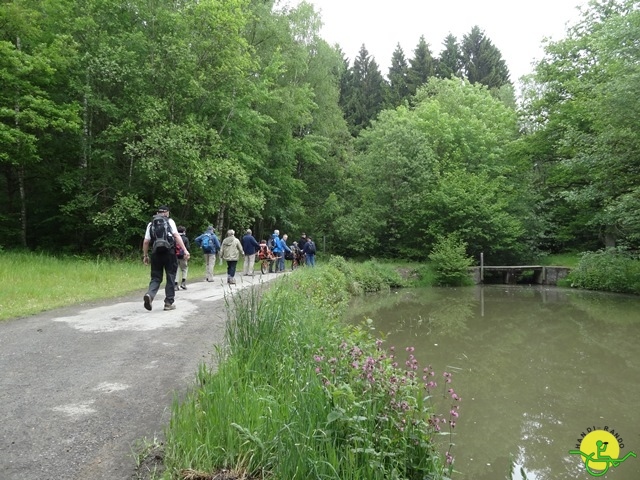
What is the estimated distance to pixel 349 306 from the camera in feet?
50.6

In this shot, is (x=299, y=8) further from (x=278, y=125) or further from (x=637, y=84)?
(x=637, y=84)

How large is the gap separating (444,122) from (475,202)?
800 centimetres

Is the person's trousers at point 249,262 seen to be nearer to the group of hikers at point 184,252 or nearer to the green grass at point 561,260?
the group of hikers at point 184,252

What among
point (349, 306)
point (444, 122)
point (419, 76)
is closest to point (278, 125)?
point (444, 122)

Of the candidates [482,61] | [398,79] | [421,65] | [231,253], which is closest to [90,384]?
[231,253]

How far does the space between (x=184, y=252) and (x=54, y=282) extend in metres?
5.05

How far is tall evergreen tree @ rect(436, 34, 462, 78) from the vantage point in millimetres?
50219

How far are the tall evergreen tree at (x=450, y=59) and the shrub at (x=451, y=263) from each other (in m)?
31.8

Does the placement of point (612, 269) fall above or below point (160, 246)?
below

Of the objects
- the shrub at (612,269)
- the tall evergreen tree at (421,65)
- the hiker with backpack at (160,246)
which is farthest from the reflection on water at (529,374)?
the tall evergreen tree at (421,65)

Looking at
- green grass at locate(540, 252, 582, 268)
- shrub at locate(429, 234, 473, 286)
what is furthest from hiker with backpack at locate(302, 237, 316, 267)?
green grass at locate(540, 252, 582, 268)

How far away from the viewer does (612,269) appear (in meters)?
18.8

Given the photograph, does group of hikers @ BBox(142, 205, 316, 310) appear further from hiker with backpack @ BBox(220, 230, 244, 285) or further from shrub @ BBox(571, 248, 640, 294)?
shrub @ BBox(571, 248, 640, 294)

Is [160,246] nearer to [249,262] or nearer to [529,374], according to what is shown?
[529,374]
